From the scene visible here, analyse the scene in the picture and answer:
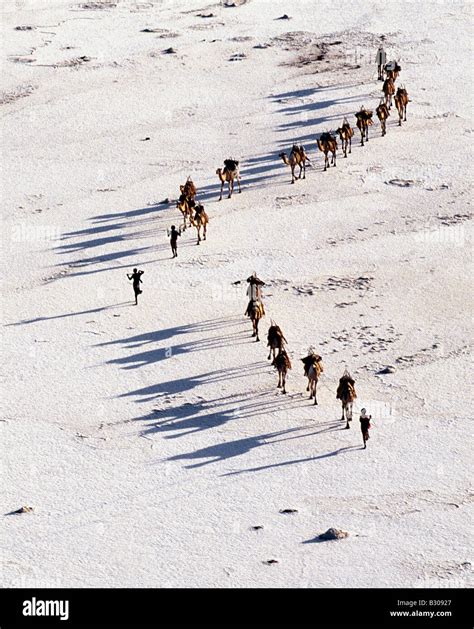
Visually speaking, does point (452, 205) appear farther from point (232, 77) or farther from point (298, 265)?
point (232, 77)

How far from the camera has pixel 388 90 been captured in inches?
1933

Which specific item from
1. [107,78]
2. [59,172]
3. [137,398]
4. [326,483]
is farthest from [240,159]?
[326,483]

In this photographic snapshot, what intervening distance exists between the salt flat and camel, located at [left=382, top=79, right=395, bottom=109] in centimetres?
93

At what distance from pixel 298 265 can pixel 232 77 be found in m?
16.2

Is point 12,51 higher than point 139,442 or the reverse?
higher

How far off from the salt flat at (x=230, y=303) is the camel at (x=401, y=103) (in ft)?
2.36

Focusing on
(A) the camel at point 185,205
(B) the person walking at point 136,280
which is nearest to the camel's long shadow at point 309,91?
(A) the camel at point 185,205

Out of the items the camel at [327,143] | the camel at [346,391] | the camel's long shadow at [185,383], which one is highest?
the camel at [327,143]

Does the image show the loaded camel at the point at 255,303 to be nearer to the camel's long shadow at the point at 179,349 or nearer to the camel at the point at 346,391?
the camel's long shadow at the point at 179,349

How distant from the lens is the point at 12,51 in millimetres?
56219

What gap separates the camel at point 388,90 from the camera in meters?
49.0

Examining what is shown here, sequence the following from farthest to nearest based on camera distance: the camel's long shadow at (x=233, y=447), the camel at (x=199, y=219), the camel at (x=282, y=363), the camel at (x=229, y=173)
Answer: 1. the camel at (x=229, y=173)
2. the camel at (x=199, y=219)
3. the camel at (x=282, y=363)
4. the camel's long shadow at (x=233, y=447)

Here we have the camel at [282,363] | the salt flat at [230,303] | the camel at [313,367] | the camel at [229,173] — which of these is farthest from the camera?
the camel at [229,173]

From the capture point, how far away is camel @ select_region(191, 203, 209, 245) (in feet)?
129
